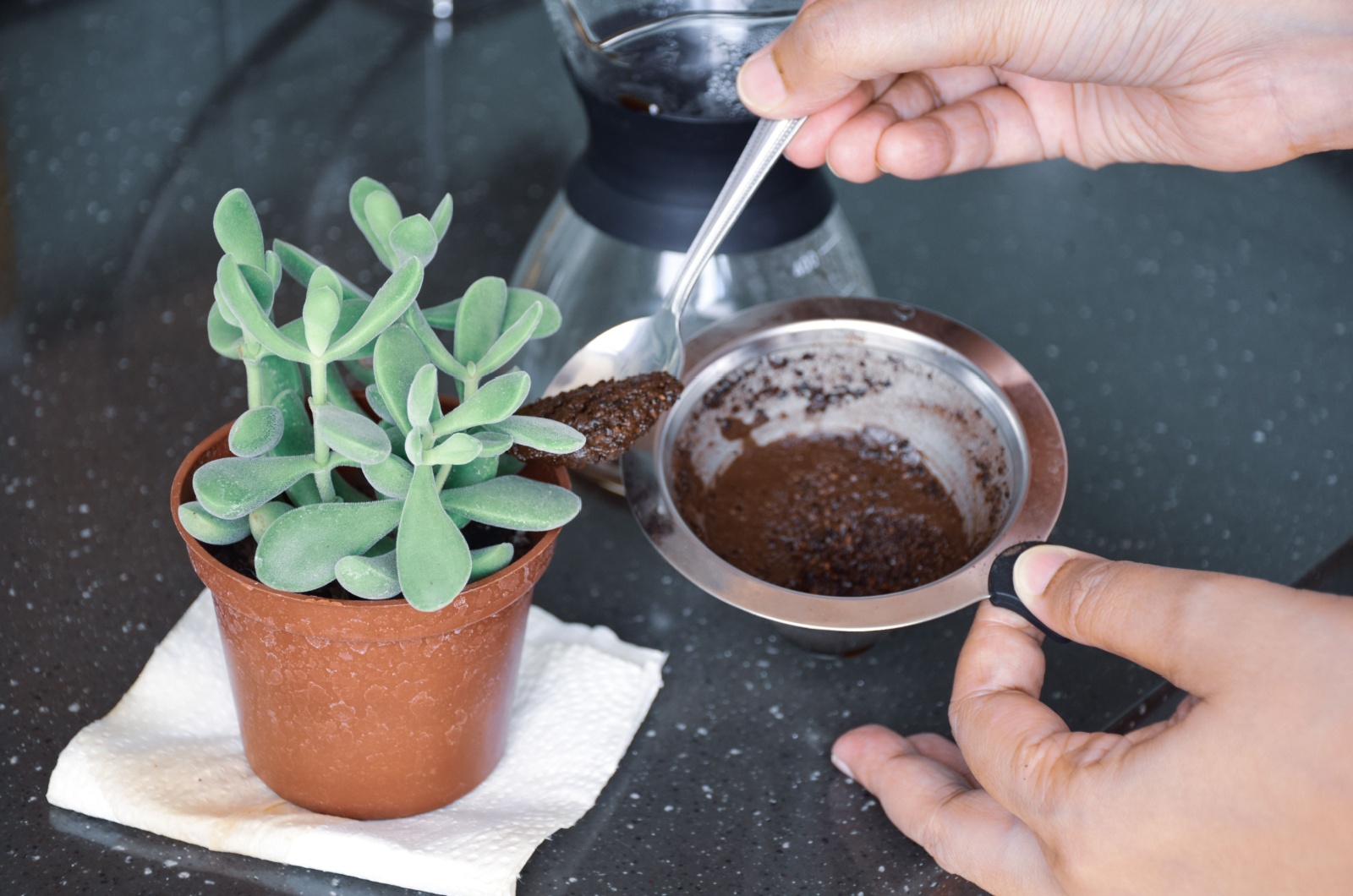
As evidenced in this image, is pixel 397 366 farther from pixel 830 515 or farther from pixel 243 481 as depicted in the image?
pixel 830 515

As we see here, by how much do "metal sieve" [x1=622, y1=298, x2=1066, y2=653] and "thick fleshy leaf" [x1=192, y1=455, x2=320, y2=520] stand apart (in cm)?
17

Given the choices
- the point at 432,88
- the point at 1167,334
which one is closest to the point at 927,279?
the point at 1167,334

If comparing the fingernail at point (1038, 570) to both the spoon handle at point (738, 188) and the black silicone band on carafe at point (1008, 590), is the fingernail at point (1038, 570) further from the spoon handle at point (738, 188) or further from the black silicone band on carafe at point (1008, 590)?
the spoon handle at point (738, 188)

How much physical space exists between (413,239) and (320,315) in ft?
0.22

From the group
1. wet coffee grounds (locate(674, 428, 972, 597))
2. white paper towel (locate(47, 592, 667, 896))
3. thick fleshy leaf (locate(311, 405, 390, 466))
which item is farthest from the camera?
wet coffee grounds (locate(674, 428, 972, 597))

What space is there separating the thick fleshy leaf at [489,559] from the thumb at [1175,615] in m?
0.20

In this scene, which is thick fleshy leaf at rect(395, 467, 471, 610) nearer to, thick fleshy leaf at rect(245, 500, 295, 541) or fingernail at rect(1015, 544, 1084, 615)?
thick fleshy leaf at rect(245, 500, 295, 541)

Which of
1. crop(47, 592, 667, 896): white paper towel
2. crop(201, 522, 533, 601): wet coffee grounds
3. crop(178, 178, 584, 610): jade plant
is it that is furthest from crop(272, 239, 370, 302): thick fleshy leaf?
crop(47, 592, 667, 896): white paper towel

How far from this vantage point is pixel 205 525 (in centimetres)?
43

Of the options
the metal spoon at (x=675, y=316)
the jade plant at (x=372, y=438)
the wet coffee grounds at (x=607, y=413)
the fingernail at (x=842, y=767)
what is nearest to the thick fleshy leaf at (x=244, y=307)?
the jade plant at (x=372, y=438)

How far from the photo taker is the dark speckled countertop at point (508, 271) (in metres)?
0.54

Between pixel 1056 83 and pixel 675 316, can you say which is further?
pixel 1056 83

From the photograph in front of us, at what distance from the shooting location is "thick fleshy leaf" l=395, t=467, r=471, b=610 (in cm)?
40

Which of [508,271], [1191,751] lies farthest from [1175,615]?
[508,271]
